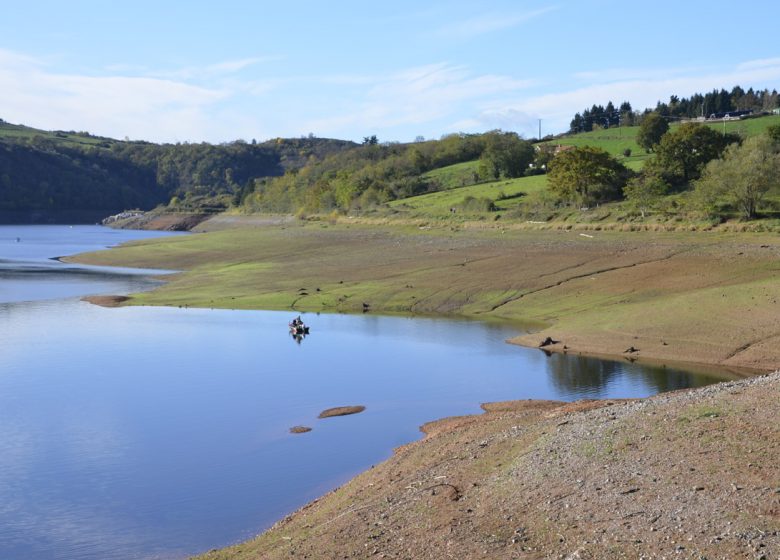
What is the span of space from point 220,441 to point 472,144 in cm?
13590

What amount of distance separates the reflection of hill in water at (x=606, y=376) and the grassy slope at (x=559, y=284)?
2.37m

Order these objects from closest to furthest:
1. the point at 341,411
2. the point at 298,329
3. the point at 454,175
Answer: the point at 341,411 → the point at 298,329 → the point at 454,175

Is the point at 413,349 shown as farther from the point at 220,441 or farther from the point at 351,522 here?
the point at 351,522

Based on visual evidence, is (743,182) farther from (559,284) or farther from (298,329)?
(298,329)

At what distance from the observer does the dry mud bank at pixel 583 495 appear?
46.6 feet

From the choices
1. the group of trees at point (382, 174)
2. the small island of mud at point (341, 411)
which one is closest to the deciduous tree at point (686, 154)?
the group of trees at point (382, 174)

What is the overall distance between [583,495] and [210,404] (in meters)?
19.9

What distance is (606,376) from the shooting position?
36.0 meters

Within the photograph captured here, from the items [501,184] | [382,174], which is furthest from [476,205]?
[382,174]

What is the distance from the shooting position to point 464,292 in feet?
193

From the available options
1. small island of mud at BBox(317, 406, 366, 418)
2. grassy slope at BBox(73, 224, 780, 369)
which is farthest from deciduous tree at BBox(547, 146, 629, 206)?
small island of mud at BBox(317, 406, 366, 418)

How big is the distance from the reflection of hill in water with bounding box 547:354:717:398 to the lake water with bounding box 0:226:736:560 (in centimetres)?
12

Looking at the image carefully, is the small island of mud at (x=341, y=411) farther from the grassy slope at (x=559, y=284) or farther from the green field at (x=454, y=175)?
the green field at (x=454, y=175)

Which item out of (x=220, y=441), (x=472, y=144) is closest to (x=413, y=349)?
(x=220, y=441)
